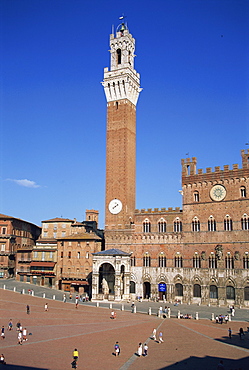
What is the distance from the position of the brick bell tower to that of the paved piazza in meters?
20.8

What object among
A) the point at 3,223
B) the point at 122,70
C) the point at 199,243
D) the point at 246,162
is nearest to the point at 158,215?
the point at 199,243

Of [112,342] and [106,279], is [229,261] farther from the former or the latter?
[112,342]

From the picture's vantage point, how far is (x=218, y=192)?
56406 millimetres

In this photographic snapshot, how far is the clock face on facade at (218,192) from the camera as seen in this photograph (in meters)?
55.9

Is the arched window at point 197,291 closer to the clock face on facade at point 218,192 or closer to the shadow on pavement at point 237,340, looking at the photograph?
the clock face on facade at point 218,192

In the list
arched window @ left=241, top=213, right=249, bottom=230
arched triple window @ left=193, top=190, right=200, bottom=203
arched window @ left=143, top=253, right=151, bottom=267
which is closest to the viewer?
arched window @ left=241, top=213, right=249, bottom=230

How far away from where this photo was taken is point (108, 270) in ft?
196

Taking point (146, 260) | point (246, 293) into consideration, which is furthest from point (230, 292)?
point (146, 260)

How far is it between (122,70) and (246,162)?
2783cm

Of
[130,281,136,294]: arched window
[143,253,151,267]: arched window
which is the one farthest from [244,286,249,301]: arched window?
[130,281,136,294]: arched window

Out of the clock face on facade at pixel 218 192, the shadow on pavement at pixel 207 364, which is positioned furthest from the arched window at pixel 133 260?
the shadow on pavement at pixel 207 364

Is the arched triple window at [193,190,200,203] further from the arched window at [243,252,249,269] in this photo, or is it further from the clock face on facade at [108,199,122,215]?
the clock face on facade at [108,199,122,215]

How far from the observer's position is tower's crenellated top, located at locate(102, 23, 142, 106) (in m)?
66.5

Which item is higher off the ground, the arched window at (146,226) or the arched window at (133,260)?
the arched window at (146,226)
